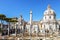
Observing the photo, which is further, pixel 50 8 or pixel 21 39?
pixel 50 8

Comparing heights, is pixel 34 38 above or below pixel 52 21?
below

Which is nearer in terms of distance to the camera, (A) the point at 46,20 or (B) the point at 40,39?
(B) the point at 40,39

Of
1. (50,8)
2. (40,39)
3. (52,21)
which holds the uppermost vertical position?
(50,8)

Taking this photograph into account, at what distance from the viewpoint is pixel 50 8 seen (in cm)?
5841

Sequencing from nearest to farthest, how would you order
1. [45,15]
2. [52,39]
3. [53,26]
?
[52,39] < [53,26] < [45,15]

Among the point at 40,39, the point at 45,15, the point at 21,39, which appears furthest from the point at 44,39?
the point at 45,15

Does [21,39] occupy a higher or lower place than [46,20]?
lower

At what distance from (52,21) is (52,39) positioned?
2380 cm

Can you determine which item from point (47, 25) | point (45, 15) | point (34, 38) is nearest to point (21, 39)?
point (34, 38)

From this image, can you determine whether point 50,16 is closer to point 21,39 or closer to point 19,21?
point 19,21

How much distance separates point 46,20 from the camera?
5588 cm

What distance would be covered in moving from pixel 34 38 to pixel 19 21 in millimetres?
27382

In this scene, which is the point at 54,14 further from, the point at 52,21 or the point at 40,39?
the point at 40,39

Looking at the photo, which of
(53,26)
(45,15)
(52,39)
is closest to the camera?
(52,39)
